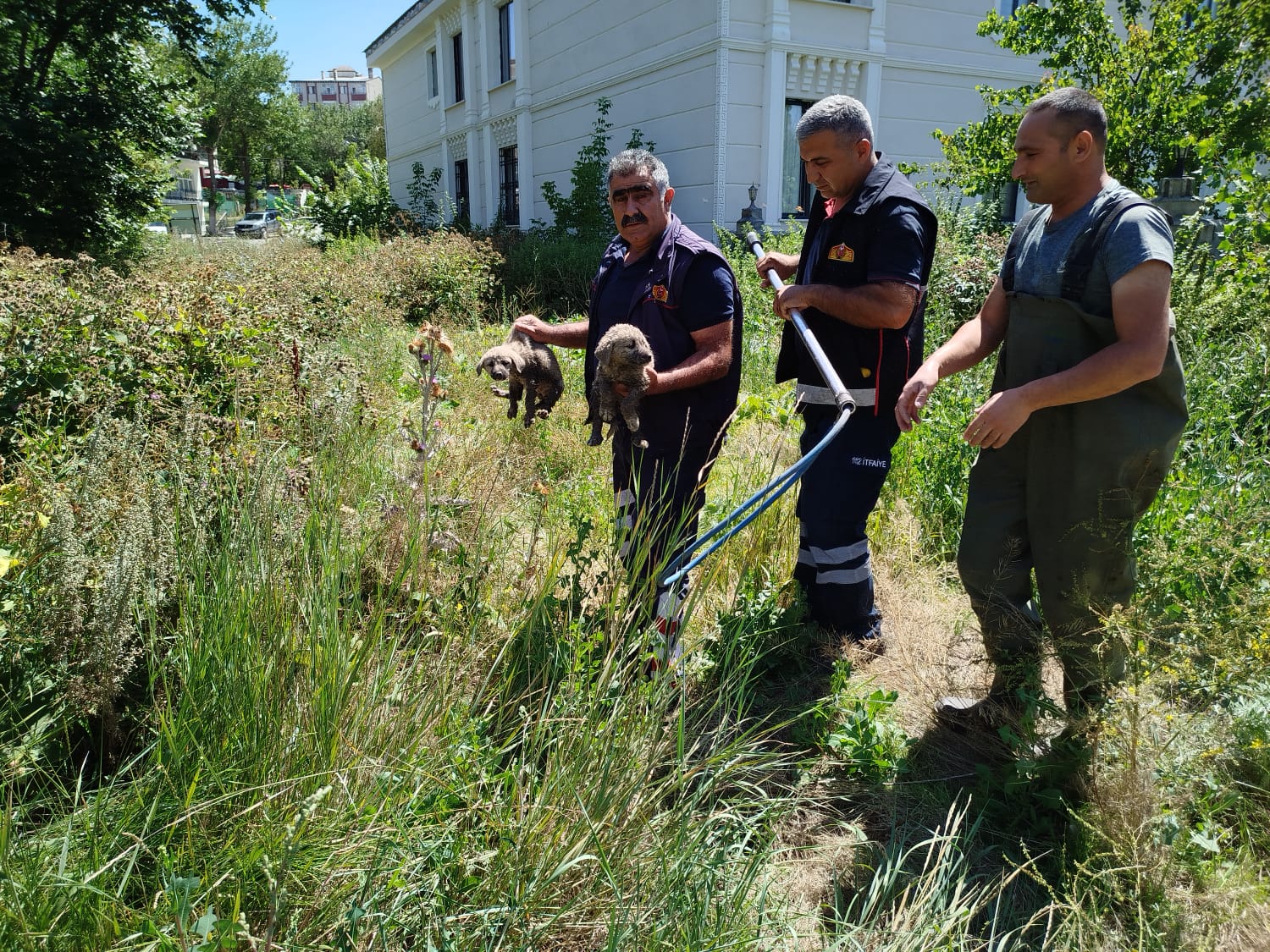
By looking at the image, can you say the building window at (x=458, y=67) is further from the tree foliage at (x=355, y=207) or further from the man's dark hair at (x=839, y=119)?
the man's dark hair at (x=839, y=119)

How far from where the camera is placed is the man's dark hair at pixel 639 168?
9.24 ft

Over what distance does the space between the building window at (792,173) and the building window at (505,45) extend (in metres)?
8.87

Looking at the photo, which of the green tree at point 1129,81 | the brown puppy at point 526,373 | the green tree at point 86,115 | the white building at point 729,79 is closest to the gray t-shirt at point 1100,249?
the brown puppy at point 526,373

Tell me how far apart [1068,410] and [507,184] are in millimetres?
21166

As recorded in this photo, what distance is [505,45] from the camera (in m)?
20.7

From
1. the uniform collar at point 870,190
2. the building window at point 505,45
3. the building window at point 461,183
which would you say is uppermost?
the building window at point 505,45

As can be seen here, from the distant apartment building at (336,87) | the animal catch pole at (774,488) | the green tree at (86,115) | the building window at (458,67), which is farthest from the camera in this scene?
the distant apartment building at (336,87)

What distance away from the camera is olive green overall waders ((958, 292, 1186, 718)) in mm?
2328

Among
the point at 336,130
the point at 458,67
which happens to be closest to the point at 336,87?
the point at 336,130

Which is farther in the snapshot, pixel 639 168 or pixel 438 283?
pixel 438 283

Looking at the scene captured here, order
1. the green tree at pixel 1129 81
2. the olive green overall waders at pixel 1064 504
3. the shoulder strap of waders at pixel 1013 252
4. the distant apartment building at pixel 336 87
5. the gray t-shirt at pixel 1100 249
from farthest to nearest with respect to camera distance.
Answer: the distant apartment building at pixel 336 87
the green tree at pixel 1129 81
the shoulder strap of waders at pixel 1013 252
the olive green overall waders at pixel 1064 504
the gray t-shirt at pixel 1100 249

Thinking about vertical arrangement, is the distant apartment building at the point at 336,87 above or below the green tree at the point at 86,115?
above

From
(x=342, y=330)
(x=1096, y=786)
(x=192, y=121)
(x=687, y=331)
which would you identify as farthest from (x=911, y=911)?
(x=192, y=121)

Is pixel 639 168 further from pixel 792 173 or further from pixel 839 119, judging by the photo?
pixel 792 173
